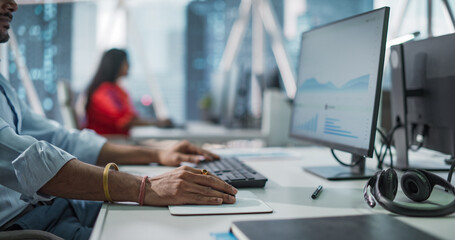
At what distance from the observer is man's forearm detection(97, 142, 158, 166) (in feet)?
4.59

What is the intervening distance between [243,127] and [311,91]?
1964 mm

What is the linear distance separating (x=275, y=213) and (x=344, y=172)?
52 centimetres

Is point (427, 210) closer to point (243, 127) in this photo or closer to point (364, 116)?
point (364, 116)

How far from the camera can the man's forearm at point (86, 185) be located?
86cm

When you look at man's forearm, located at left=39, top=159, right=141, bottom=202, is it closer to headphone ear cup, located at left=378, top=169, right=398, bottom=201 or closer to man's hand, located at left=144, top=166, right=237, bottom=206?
man's hand, located at left=144, top=166, right=237, bottom=206

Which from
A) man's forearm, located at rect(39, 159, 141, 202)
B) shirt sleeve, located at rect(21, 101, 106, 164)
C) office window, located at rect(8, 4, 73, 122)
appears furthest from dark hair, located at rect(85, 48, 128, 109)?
man's forearm, located at rect(39, 159, 141, 202)

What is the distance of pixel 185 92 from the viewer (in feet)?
20.0

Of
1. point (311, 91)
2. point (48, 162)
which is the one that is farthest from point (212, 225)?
point (311, 91)

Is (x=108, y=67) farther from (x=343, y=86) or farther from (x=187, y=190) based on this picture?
(x=187, y=190)

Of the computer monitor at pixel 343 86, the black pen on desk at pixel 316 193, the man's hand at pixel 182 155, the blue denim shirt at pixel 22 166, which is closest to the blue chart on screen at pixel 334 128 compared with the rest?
the computer monitor at pixel 343 86

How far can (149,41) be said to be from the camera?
604 centimetres

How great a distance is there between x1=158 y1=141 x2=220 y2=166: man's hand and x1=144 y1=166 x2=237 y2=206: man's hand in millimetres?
456

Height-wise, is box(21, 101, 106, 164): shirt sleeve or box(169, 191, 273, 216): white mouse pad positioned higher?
box(21, 101, 106, 164): shirt sleeve

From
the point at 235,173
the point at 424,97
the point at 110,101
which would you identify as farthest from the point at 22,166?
the point at 110,101
